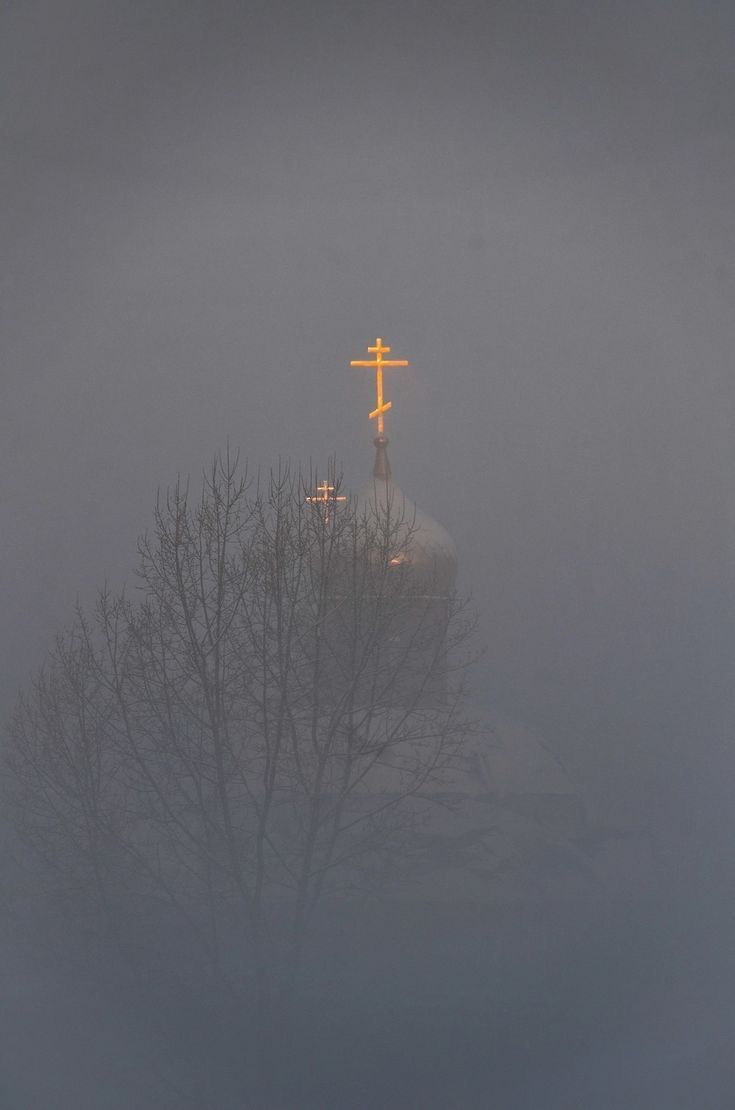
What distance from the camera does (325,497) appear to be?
3666 millimetres

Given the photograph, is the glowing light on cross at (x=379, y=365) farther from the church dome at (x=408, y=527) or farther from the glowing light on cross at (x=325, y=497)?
the glowing light on cross at (x=325, y=497)

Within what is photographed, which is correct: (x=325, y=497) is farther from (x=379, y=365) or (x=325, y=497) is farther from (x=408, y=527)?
(x=379, y=365)

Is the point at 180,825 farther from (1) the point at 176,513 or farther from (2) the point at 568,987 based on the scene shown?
(2) the point at 568,987

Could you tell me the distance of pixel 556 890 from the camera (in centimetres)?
348

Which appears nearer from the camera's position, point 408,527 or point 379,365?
point 408,527

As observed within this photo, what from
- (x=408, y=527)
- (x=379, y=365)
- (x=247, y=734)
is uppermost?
(x=379, y=365)

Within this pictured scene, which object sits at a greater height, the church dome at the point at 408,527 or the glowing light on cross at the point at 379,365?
the glowing light on cross at the point at 379,365

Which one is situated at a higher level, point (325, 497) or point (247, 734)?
point (325, 497)

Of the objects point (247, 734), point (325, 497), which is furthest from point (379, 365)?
point (247, 734)

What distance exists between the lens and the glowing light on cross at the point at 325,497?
365 centimetres

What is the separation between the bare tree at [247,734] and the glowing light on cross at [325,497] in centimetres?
4

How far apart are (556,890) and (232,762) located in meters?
1.05

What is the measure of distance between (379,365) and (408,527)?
0.56 metres

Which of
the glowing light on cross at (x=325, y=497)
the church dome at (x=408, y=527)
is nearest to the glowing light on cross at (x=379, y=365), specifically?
the church dome at (x=408, y=527)
